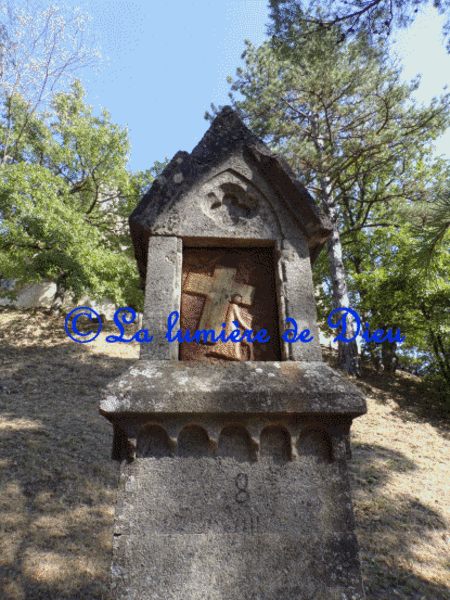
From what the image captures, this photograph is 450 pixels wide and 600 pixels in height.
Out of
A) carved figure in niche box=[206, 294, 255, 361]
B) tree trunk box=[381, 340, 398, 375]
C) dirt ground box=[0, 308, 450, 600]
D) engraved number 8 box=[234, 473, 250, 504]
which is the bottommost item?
dirt ground box=[0, 308, 450, 600]

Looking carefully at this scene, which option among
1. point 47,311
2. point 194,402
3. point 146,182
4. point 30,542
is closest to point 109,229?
point 146,182

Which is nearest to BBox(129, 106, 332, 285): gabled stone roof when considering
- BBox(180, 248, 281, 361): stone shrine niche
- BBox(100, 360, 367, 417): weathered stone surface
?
BBox(180, 248, 281, 361): stone shrine niche

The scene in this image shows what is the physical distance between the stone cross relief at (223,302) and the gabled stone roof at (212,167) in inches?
19.9

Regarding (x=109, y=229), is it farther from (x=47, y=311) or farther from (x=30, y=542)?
(x=30, y=542)

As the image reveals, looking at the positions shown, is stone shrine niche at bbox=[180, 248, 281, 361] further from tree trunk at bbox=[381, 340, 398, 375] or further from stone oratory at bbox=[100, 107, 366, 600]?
tree trunk at bbox=[381, 340, 398, 375]

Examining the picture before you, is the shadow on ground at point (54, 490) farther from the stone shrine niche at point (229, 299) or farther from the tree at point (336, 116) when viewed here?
the tree at point (336, 116)

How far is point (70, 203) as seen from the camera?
1133cm

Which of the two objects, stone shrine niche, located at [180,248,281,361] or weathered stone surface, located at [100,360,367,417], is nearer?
weathered stone surface, located at [100,360,367,417]

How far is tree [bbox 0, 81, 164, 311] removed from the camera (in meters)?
9.23

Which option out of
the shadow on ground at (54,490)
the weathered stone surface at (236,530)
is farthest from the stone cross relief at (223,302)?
the shadow on ground at (54,490)

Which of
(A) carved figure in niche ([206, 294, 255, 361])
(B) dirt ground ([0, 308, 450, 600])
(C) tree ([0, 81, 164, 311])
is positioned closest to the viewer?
(A) carved figure in niche ([206, 294, 255, 361])

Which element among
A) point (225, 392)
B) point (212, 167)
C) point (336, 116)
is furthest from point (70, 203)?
point (225, 392)

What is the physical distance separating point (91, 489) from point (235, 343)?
3.42 meters

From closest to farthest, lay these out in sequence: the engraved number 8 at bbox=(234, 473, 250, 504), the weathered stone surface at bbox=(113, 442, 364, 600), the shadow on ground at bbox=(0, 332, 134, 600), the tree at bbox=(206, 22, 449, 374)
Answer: the weathered stone surface at bbox=(113, 442, 364, 600)
the engraved number 8 at bbox=(234, 473, 250, 504)
the shadow on ground at bbox=(0, 332, 134, 600)
the tree at bbox=(206, 22, 449, 374)
